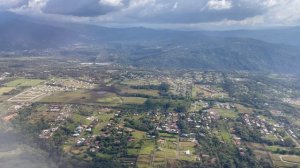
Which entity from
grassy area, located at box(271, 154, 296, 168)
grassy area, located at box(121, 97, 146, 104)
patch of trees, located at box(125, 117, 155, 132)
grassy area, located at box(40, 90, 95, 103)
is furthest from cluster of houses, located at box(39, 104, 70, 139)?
grassy area, located at box(271, 154, 296, 168)

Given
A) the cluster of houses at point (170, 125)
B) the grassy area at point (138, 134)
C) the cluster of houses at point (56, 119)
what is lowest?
the cluster of houses at point (170, 125)

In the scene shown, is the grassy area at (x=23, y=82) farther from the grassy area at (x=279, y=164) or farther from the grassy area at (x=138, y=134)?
the grassy area at (x=279, y=164)

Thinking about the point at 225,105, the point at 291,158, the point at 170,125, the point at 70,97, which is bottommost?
the point at 291,158

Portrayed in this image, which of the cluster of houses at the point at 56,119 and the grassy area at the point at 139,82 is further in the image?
the grassy area at the point at 139,82

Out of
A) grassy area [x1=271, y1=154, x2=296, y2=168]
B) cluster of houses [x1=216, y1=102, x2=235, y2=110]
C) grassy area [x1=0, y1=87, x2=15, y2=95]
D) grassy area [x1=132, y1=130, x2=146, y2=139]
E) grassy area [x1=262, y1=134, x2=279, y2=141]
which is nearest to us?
grassy area [x1=271, y1=154, x2=296, y2=168]

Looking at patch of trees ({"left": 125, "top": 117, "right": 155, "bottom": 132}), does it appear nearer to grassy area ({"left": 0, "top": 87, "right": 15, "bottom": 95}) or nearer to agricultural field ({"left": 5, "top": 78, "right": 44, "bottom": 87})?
grassy area ({"left": 0, "top": 87, "right": 15, "bottom": 95})

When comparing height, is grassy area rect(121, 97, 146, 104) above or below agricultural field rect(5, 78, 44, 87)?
below

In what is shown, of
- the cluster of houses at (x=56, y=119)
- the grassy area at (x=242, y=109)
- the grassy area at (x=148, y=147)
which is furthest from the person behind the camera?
the grassy area at (x=242, y=109)

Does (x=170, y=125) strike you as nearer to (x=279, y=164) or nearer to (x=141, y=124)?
(x=141, y=124)

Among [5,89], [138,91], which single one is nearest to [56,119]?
[5,89]

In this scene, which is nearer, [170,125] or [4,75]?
[170,125]

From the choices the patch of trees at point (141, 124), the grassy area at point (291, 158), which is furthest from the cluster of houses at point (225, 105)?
the grassy area at point (291, 158)

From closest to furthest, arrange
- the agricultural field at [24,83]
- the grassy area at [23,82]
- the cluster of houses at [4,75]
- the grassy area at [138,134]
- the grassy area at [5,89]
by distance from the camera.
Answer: the grassy area at [138,134], the grassy area at [5,89], the agricultural field at [24,83], the grassy area at [23,82], the cluster of houses at [4,75]

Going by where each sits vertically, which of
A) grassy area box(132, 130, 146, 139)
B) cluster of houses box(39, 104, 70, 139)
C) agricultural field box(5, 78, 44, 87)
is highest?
agricultural field box(5, 78, 44, 87)
